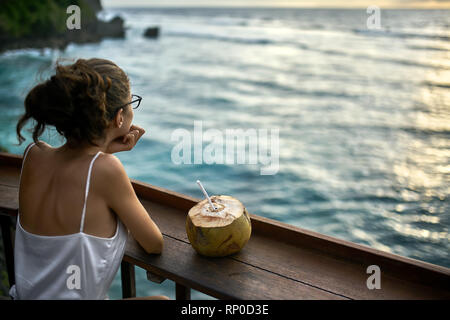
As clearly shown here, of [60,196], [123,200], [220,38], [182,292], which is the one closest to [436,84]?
[182,292]

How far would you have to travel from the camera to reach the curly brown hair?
100 cm

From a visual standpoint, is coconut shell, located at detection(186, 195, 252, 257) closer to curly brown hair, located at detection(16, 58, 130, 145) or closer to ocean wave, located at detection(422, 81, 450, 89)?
curly brown hair, located at detection(16, 58, 130, 145)

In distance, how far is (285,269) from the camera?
1186 mm

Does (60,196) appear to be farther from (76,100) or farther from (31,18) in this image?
(31,18)

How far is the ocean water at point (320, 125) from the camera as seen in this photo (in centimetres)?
467

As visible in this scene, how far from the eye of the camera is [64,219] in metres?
1.08

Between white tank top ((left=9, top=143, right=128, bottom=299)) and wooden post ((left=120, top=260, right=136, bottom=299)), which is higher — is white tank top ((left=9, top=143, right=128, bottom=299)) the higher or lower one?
the higher one

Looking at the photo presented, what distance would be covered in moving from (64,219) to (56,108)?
31cm

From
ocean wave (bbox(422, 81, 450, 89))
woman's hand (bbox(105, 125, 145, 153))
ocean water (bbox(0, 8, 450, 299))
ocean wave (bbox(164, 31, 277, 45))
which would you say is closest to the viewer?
woman's hand (bbox(105, 125, 145, 153))

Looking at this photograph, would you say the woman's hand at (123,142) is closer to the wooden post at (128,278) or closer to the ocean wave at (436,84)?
the wooden post at (128,278)

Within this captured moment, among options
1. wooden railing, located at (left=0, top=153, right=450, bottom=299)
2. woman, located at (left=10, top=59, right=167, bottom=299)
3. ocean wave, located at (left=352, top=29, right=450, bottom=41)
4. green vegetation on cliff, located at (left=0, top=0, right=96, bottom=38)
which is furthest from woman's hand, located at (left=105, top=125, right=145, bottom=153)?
ocean wave, located at (left=352, top=29, right=450, bottom=41)

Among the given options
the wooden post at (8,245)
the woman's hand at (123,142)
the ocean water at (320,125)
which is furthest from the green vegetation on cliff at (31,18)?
the woman's hand at (123,142)

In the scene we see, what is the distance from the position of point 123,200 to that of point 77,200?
12 centimetres

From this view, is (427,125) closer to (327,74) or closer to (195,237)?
(327,74)
